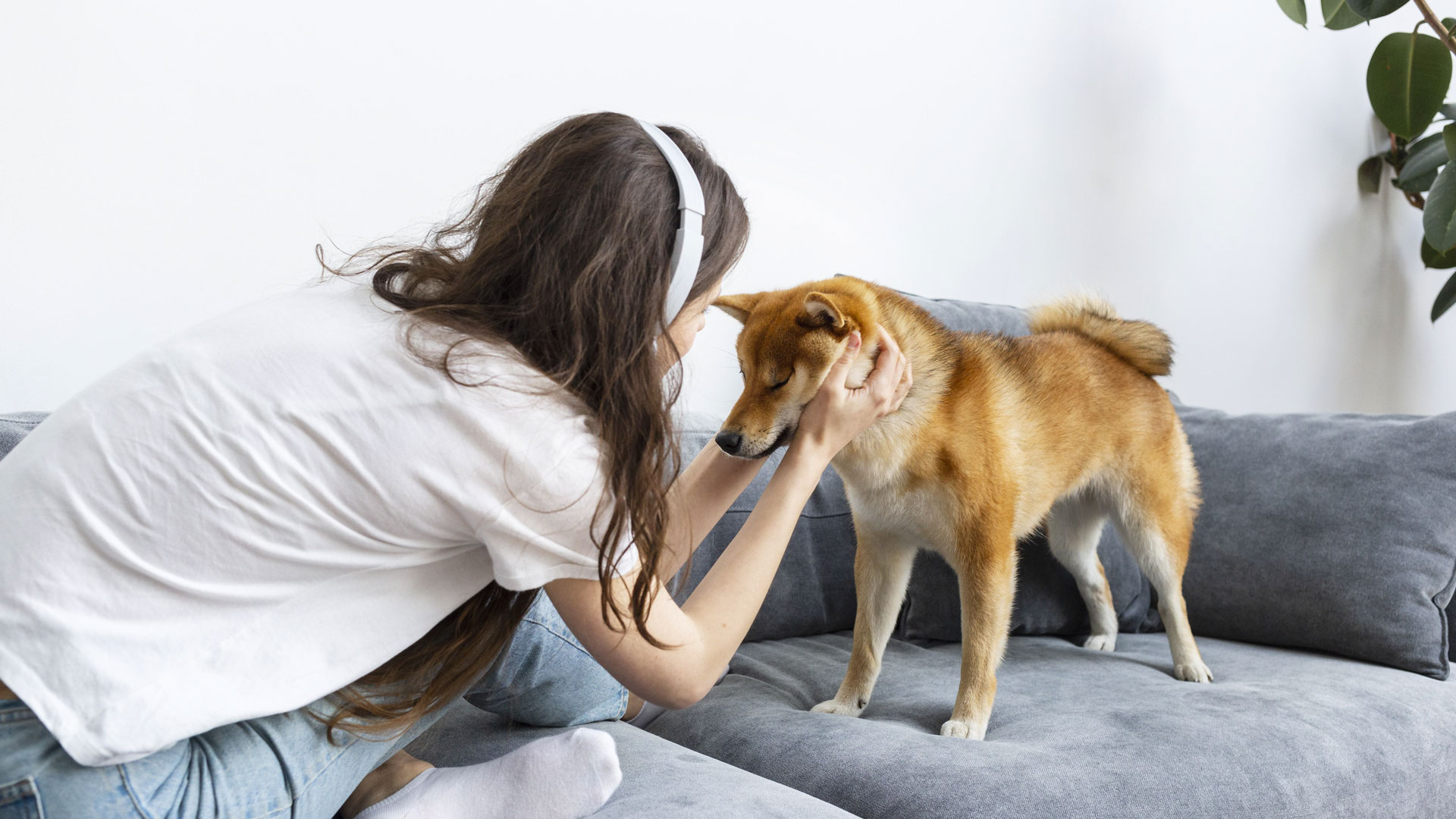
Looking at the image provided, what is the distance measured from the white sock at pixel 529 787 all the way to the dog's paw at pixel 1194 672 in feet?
3.50

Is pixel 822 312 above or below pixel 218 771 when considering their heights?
above

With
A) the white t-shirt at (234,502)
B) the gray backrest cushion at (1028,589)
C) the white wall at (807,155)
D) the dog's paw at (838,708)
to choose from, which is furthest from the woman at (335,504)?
the gray backrest cushion at (1028,589)

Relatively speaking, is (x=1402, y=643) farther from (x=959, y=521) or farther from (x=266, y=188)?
(x=266, y=188)

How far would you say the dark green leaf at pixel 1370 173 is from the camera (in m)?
3.35

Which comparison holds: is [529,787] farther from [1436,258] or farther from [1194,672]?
[1436,258]

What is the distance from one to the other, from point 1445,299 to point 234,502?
3.51 m

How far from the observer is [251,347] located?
0.80 meters

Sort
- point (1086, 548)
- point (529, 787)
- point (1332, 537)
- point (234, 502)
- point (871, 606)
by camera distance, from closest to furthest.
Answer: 1. point (234, 502)
2. point (529, 787)
3. point (871, 606)
4. point (1332, 537)
5. point (1086, 548)

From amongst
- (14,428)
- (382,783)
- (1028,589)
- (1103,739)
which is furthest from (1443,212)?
(14,428)

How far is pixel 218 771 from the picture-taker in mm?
835

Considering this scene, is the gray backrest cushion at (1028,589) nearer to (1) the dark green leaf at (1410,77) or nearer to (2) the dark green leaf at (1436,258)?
(1) the dark green leaf at (1410,77)

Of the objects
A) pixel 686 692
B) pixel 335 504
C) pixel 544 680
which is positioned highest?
pixel 335 504

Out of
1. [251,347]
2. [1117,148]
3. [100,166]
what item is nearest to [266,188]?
[100,166]

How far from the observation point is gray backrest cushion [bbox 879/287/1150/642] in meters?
1.83
